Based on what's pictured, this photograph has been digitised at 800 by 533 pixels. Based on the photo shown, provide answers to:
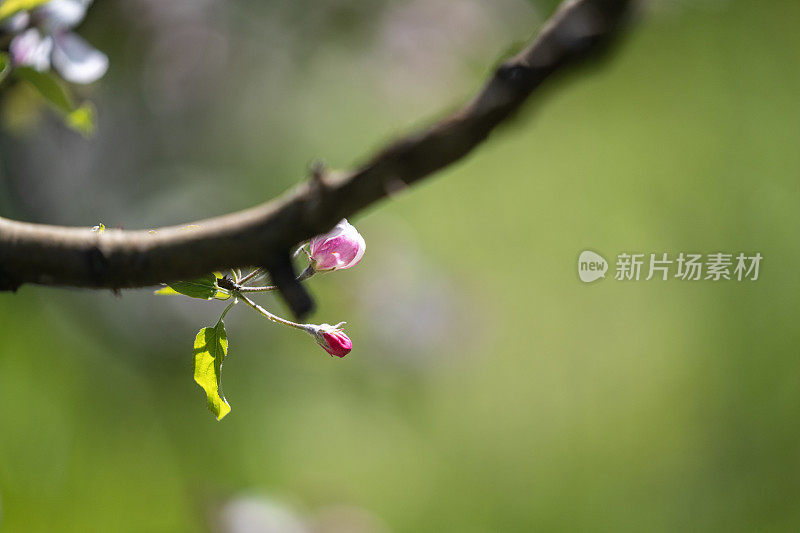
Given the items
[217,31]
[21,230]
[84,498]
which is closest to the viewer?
[21,230]

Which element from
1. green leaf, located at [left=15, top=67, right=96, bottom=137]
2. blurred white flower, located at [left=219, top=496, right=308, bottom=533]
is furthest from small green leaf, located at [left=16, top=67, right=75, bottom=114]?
blurred white flower, located at [left=219, top=496, right=308, bottom=533]

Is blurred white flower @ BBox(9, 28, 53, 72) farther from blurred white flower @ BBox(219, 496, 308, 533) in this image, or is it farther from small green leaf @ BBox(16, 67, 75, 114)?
blurred white flower @ BBox(219, 496, 308, 533)

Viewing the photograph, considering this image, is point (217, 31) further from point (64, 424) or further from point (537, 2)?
point (537, 2)

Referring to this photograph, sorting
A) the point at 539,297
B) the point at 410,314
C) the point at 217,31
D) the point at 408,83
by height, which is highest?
the point at 408,83

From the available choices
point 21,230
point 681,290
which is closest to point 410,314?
point 681,290

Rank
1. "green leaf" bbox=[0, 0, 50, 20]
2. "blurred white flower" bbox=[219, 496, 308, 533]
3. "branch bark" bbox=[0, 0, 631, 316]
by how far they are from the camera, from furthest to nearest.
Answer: "blurred white flower" bbox=[219, 496, 308, 533]
"green leaf" bbox=[0, 0, 50, 20]
"branch bark" bbox=[0, 0, 631, 316]

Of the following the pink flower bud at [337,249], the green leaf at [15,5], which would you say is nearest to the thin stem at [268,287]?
the pink flower bud at [337,249]

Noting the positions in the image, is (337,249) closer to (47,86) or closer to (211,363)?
(211,363)

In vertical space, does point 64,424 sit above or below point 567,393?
below
